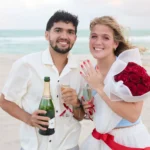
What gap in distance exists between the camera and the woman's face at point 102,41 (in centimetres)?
279

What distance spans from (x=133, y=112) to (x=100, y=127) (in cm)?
35

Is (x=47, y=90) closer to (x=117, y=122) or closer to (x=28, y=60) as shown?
(x=28, y=60)

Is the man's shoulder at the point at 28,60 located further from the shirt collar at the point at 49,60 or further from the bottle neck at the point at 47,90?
the bottle neck at the point at 47,90

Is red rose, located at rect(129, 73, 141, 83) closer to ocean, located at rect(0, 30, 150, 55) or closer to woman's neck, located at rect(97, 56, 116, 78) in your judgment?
woman's neck, located at rect(97, 56, 116, 78)

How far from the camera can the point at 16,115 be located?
275cm

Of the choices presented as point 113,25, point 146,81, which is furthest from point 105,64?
point 146,81

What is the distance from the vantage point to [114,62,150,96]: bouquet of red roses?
7.62 ft

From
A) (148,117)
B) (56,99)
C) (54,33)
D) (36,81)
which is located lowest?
(148,117)

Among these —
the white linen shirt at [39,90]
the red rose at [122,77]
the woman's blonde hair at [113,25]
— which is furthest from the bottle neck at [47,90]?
the woman's blonde hair at [113,25]

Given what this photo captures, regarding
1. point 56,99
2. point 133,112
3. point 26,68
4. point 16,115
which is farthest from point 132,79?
point 16,115

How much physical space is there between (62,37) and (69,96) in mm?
551

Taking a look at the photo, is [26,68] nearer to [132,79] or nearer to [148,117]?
[132,79]

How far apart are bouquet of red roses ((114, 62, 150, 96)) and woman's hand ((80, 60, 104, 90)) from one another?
0.74ft

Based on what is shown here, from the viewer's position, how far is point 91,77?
2566 millimetres
